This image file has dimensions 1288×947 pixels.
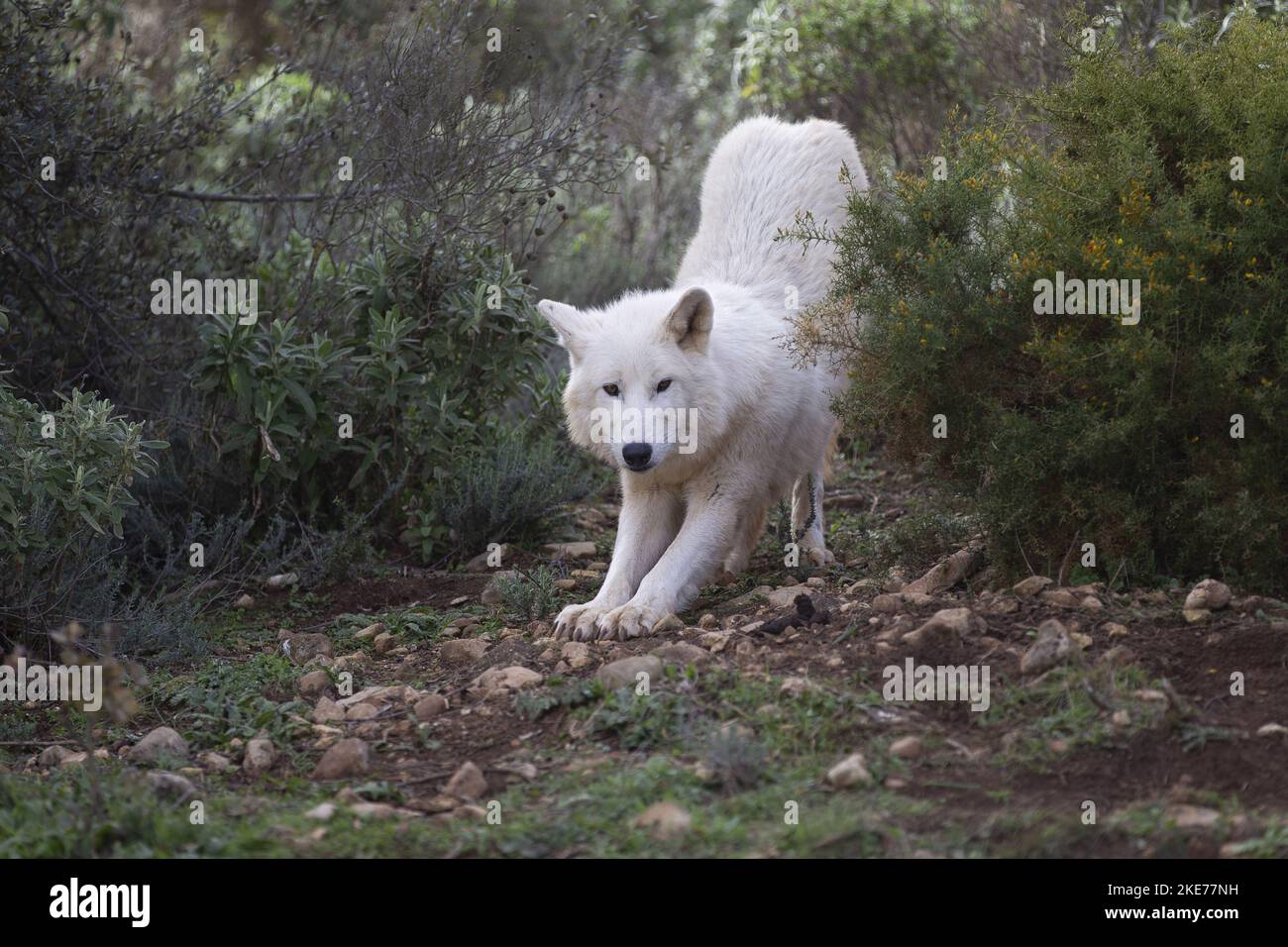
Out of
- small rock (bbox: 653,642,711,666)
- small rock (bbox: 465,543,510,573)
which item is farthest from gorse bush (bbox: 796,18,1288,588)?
small rock (bbox: 465,543,510,573)

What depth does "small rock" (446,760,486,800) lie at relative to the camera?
3.78 meters

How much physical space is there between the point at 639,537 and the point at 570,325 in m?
0.97

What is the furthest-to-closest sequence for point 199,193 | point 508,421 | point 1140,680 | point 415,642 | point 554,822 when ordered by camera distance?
point 508,421 < point 199,193 < point 415,642 < point 1140,680 < point 554,822

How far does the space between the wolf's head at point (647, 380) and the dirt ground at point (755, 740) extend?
28.6 inches

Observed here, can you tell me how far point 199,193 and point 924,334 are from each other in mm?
4399

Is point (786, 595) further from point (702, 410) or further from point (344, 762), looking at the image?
point (344, 762)

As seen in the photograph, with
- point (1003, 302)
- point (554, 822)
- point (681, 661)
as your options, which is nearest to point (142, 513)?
point (681, 661)

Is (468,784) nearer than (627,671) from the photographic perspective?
Yes

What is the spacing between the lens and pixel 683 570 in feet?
17.7

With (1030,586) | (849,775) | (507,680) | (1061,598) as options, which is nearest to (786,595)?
(1030,586)

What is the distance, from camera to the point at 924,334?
480 centimetres

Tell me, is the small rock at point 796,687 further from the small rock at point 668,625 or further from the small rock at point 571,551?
the small rock at point 571,551

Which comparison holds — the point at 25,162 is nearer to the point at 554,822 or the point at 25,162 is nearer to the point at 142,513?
the point at 142,513

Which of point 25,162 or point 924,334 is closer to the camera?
point 924,334
